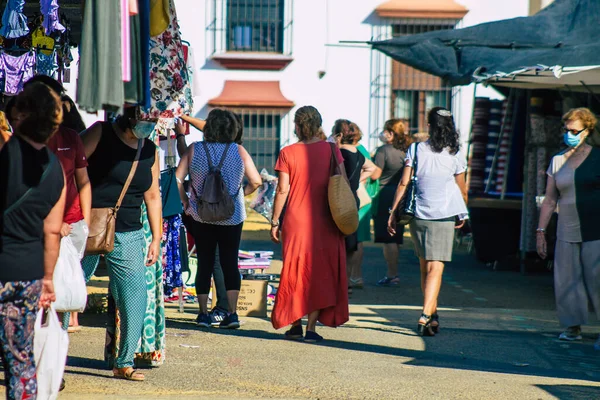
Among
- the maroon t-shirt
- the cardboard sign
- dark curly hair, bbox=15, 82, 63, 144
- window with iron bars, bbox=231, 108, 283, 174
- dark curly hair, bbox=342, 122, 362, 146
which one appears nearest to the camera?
dark curly hair, bbox=15, 82, 63, 144

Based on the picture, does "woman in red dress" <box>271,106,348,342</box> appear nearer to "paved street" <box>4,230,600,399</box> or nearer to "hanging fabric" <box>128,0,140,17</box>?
"paved street" <box>4,230,600,399</box>

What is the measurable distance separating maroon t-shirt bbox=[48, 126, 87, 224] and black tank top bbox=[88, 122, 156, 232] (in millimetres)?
487

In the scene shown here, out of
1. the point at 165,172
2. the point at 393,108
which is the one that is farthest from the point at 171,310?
the point at 393,108

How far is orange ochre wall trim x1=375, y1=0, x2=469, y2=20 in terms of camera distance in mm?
21875

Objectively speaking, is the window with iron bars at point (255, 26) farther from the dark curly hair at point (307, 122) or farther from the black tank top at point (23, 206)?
the black tank top at point (23, 206)

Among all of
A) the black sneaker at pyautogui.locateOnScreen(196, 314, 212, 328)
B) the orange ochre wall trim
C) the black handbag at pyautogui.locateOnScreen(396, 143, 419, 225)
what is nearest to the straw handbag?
the black handbag at pyautogui.locateOnScreen(396, 143, 419, 225)

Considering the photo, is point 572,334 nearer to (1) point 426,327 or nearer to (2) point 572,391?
(1) point 426,327

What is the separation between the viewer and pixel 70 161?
18.7ft

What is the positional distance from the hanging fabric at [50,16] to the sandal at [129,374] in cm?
254

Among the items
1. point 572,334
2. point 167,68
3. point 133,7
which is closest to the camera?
point 133,7

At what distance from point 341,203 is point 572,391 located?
90.5 inches

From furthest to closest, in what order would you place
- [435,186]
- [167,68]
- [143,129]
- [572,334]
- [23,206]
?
[572,334]
[435,186]
[167,68]
[143,129]
[23,206]

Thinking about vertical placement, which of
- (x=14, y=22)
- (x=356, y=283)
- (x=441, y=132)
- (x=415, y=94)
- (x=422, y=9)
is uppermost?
(x=422, y=9)

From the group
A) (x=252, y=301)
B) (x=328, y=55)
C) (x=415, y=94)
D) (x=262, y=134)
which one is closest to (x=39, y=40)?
(x=252, y=301)
